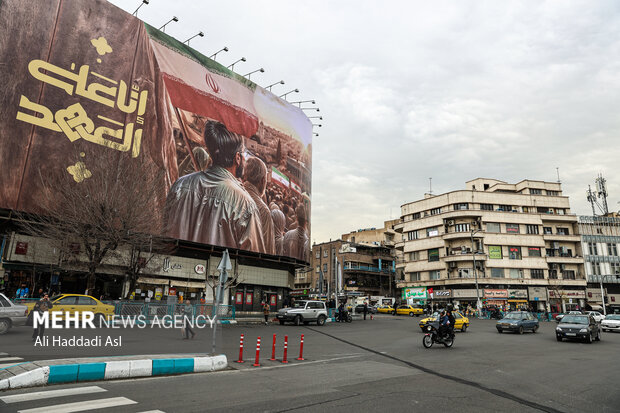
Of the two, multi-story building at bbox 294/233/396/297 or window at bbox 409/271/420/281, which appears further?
multi-story building at bbox 294/233/396/297

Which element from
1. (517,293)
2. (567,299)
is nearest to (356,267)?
(517,293)

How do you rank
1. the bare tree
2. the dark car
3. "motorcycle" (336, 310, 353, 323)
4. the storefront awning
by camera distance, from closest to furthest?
the dark car
the bare tree
the storefront awning
"motorcycle" (336, 310, 353, 323)

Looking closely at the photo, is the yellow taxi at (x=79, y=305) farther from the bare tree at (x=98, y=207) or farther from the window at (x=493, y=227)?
the window at (x=493, y=227)

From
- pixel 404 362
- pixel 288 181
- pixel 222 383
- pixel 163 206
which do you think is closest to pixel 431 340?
pixel 404 362

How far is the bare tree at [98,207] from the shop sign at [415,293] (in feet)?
166

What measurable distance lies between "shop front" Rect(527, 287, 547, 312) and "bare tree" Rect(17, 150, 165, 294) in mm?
57891

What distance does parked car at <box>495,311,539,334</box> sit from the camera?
24.8m

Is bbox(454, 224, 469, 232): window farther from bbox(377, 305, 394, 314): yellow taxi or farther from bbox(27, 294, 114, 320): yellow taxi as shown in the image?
bbox(27, 294, 114, 320): yellow taxi

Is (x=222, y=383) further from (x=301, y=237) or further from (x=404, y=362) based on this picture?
(x=301, y=237)

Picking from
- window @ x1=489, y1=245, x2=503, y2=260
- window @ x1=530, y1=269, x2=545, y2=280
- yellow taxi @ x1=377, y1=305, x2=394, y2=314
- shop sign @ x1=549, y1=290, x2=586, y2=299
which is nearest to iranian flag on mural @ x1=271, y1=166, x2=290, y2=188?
yellow taxi @ x1=377, y1=305, x2=394, y2=314

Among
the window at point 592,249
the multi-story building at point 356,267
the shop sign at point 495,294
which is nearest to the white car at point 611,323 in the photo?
the shop sign at point 495,294

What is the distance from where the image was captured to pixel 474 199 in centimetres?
6544

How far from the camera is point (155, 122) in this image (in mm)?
31312

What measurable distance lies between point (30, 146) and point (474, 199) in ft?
200
